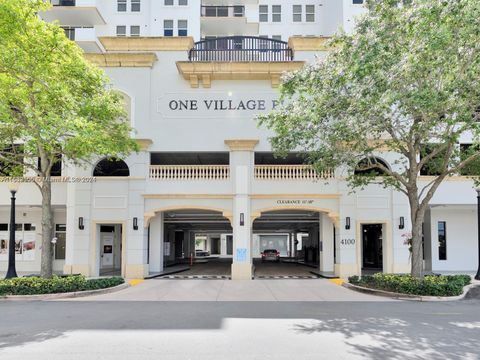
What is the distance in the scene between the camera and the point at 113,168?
969 inches

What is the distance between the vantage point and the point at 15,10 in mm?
14023

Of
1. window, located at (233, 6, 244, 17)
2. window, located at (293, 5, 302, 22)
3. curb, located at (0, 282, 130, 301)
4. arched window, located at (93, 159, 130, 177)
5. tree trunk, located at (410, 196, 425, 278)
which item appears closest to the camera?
curb, located at (0, 282, 130, 301)

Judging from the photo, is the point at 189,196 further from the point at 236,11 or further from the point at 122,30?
the point at 236,11

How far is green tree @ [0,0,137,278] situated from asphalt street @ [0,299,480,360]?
17.1 feet

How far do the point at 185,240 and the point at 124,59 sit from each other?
84.8ft

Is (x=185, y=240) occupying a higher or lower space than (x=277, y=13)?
lower

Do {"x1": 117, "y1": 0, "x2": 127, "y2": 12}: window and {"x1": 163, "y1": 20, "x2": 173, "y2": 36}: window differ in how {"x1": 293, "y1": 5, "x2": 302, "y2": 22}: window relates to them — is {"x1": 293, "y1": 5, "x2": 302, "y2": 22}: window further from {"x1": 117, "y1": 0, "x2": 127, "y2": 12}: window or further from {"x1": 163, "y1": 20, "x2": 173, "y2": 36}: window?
{"x1": 117, "y1": 0, "x2": 127, "y2": 12}: window

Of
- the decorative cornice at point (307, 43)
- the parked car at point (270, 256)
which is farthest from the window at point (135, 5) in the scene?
the parked car at point (270, 256)

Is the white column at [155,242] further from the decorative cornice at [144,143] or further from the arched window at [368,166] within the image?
the arched window at [368,166]

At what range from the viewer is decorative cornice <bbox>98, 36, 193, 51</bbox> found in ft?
76.7

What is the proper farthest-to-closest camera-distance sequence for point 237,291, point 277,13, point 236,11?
1. point 277,13
2. point 236,11
3. point 237,291

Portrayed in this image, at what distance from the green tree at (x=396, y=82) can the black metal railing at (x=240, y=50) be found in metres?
7.89

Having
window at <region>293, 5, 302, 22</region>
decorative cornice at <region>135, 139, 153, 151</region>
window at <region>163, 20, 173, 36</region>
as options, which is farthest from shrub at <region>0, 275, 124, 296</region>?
window at <region>293, 5, 302, 22</region>

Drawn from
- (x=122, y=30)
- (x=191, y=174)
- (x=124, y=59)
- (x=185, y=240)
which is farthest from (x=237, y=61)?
(x=185, y=240)
